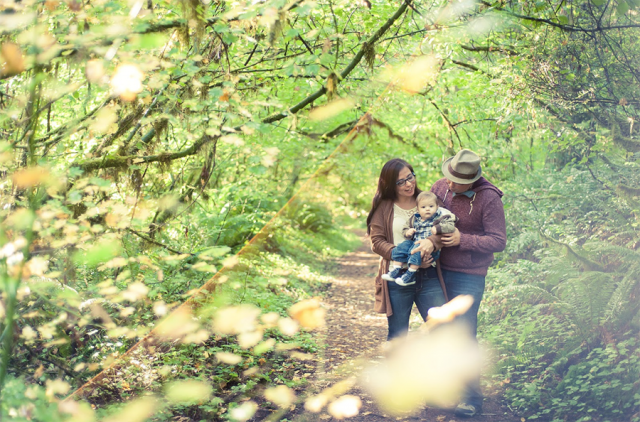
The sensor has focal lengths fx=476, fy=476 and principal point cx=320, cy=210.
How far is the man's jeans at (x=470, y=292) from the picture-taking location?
3912 millimetres

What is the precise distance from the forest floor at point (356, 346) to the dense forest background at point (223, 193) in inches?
10.2

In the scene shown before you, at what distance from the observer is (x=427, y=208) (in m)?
3.79

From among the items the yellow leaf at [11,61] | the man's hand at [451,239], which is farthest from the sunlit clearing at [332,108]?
the yellow leaf at [11,61]

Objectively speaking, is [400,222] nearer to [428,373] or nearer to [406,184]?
[406,184]

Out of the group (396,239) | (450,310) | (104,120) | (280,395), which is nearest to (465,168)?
(396,239)

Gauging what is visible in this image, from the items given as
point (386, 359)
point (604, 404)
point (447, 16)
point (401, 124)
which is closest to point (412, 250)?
point (604, 404)

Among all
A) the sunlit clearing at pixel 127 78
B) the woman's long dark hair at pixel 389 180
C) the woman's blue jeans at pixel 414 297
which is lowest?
the woman's blue jeans at pixel 414 297

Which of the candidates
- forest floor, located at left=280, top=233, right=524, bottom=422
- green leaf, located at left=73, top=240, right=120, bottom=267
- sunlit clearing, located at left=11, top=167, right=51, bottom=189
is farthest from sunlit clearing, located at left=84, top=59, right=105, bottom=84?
forest floor, located at left=280, top=233, right=524, bottom=422

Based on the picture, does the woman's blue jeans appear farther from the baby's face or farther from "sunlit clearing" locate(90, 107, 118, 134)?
"sunlit clearing" locate(90, 107, 118, 134)

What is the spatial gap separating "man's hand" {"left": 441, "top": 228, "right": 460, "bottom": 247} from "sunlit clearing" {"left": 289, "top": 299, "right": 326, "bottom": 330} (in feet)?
13.1

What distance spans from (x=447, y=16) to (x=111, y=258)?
4.91 meters

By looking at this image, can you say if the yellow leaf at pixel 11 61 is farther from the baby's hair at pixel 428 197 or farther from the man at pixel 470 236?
the man at pixel 470 236

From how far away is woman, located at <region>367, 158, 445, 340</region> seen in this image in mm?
4031

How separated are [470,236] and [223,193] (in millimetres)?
5288
